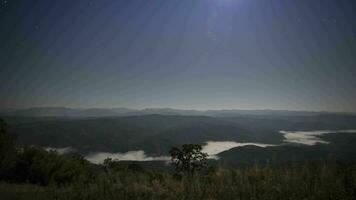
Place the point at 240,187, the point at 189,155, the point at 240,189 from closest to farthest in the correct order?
1. the point at 240,189
2. the point at 240,187
3. the point at 189,155

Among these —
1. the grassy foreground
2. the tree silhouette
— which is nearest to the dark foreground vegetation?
the grassy foreground

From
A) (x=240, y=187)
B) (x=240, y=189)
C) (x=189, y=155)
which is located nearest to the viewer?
(x=240, y=189)

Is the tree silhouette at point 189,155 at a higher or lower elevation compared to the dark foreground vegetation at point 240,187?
lower

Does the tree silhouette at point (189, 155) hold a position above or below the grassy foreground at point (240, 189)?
below

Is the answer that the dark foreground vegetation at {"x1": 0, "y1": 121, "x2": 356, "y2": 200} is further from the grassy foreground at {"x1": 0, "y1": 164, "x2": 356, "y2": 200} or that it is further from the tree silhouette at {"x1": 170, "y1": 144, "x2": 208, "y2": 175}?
the tree silhouette at {"x1": 170, "y1": 144, "x2": 208, "y2": 175}

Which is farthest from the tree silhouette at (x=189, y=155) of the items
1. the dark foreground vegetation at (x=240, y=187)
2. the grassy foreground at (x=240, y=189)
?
the grassy foreground at (x=240, y=189)

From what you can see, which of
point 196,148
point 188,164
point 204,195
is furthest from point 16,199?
point 196,148

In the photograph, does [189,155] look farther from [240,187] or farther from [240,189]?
[240,189]

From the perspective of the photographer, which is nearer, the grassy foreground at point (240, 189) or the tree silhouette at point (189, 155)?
the grassy foreground at point (240, 189)

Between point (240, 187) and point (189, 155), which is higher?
point (240, 187)

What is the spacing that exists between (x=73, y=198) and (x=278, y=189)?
5304mm

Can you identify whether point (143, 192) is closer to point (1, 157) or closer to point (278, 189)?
point (278, 189)

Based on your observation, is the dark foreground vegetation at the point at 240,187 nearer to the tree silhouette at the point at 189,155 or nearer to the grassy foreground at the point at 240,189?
the grassy foreground at the point at 240,189

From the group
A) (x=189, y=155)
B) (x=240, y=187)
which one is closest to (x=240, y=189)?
(x=240, y=187)
